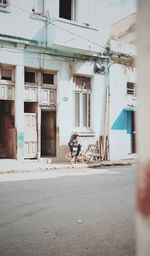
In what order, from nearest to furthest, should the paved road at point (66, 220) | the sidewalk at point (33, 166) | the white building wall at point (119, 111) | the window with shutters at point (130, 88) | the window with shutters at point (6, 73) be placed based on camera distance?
the paved road at point (66, 220), the sidewalk at point (33, 166), the window with shutters at point (6, 73), the white building wall at point (119, 111), the window with shutters at point (130, 88)

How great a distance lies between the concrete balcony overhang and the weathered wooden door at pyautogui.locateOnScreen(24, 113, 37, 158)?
3.45 meters

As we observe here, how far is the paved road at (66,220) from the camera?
4.12 m

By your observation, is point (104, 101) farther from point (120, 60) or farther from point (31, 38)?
point (31, 38)

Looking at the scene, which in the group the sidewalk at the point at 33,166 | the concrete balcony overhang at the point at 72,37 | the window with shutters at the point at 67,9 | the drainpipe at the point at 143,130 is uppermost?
the window with shutters at the point at 67,9

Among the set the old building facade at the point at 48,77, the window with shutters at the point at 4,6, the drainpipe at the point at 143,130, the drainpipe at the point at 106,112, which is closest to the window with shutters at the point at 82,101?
the old building facade at the point at 48,77

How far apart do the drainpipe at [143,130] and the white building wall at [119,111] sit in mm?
18111

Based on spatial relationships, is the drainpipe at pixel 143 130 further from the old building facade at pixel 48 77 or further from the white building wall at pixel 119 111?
the white building wall at pixel 119 111

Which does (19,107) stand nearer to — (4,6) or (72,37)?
(72,37)

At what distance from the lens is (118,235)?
4645mm

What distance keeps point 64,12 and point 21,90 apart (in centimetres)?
510

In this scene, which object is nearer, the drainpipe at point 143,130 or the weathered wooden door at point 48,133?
the drainpipe at point 143,130

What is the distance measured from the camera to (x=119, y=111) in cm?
1955

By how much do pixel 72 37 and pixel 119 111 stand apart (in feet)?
16.8

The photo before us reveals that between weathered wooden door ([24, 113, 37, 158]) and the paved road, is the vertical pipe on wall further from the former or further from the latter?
the paved road
